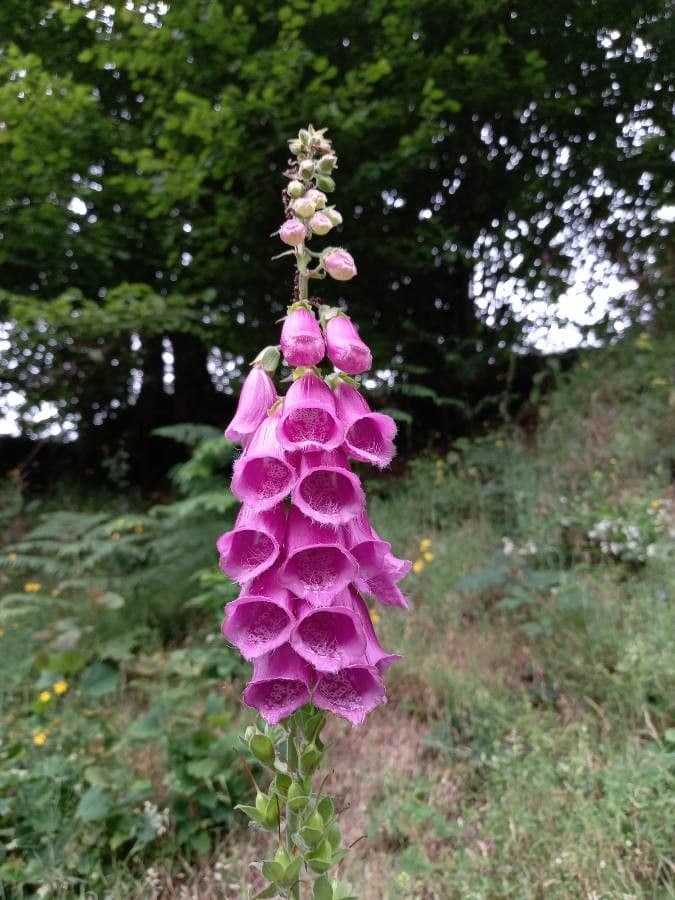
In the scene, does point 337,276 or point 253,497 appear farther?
point 337,276

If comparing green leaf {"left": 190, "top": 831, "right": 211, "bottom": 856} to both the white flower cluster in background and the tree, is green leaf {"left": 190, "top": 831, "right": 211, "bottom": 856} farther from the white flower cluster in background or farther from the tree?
the tree

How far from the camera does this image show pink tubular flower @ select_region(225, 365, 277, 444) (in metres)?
1.43

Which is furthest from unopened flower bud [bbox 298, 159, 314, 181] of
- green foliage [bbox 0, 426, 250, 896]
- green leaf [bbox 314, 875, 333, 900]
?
green foliage [bbox 0, 426, 250, 896]

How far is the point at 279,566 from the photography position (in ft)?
4.27

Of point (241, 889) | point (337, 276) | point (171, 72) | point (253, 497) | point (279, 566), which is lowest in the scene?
point (241, 889)

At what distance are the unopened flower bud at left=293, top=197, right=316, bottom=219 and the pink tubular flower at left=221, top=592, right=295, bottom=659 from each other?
2.57ft

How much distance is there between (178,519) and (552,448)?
3.18 meters

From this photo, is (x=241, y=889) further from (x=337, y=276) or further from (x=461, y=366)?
(x=461, y=366)

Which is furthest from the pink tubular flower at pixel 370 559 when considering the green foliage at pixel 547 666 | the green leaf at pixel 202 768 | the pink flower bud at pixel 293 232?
the green leaf at pixel 202 768

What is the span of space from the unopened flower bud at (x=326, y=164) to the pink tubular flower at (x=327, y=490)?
64cm

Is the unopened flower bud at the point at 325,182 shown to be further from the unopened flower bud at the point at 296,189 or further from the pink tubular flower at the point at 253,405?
the pink tubular flower at the point at 253,405

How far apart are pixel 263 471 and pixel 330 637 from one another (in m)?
0.34

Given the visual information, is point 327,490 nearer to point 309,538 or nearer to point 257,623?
point 309,538

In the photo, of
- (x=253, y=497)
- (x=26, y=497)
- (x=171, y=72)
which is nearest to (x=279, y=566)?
(x=253, y=497)
